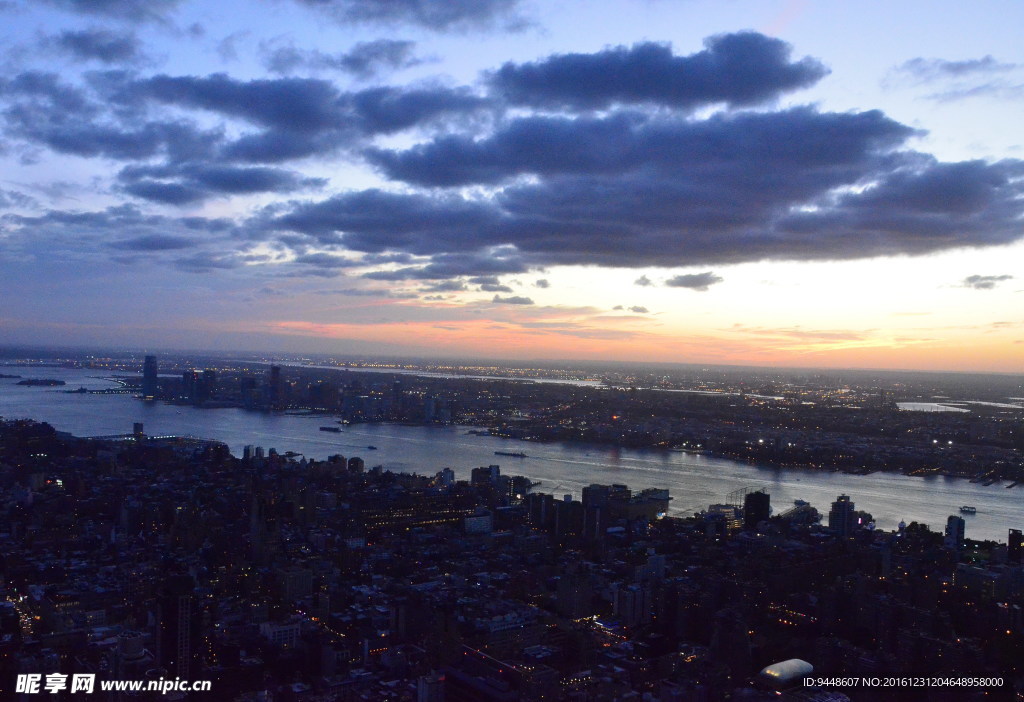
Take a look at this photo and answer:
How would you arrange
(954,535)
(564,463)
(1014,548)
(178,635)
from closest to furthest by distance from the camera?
(178,635) < (1014,548) < (954,535) < (564,463)

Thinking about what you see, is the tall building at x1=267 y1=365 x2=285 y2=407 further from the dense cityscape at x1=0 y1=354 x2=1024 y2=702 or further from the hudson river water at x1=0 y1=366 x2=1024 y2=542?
the dense cityscape at x1=0 y1=354 x2=1024 y2=702

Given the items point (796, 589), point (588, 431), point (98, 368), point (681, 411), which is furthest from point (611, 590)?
point (98, 368)

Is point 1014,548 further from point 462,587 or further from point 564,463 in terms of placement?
point 564,463

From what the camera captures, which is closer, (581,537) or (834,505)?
(581,537)

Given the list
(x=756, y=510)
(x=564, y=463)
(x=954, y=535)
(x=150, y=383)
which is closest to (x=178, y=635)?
(x=756, y=510)

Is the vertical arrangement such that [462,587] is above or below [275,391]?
below

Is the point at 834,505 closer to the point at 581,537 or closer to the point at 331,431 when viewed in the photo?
the point at 581,537

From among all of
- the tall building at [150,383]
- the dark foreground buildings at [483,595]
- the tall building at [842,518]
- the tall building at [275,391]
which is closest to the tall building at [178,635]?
the dark foreground buildings at [483,595]
